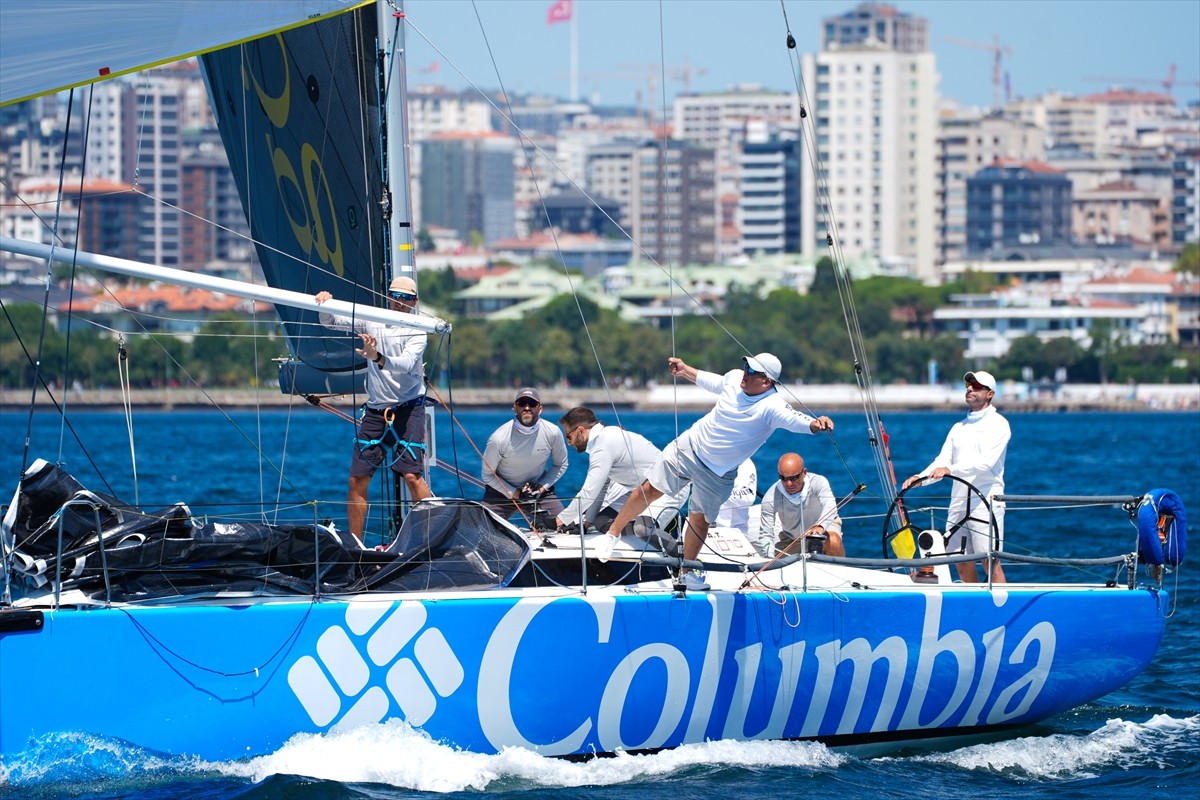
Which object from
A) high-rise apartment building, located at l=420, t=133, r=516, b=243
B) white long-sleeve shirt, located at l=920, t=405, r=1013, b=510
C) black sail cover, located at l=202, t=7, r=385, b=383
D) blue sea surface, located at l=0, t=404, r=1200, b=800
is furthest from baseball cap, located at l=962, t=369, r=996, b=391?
high-rise apartment building, located at l=420, t=133, r=516, b=243

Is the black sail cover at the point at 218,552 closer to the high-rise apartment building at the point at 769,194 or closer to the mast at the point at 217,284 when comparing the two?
the mast at the point at 217,284

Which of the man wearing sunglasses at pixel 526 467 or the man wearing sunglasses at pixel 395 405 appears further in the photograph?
the man wearing sunglasses at pixel 526 467

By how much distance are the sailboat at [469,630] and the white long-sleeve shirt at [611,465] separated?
0.29 metres

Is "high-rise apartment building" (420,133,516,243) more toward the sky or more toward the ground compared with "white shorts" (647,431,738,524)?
more toward the sky

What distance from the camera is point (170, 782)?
6.81 metres

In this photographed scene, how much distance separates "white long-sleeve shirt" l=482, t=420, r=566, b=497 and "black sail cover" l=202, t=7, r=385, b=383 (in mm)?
831

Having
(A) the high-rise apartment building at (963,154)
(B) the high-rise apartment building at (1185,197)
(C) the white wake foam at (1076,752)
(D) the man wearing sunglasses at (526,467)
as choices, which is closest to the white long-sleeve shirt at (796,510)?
(D) the man wearing sunglasses at (526,467)

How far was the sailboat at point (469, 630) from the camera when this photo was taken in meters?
6.81

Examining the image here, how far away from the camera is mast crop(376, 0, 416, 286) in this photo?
27.7 ft

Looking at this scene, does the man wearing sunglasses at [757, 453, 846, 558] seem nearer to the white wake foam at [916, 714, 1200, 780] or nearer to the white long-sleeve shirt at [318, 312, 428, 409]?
the white wake foam at [916, 714, 1200, 780]

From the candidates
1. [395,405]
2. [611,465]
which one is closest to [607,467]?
[611,465]

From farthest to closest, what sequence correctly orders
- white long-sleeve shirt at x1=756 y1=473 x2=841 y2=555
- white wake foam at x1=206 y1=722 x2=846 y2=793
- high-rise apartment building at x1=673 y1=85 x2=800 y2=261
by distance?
high-rise apartment building at x1=673 y1=85 x2=800 y2=261, white long-sleeve shirt at x1=756 y1=473 x2=841 y2=555, white wake foam at x1=206 y1=722 x2=846 y2=793

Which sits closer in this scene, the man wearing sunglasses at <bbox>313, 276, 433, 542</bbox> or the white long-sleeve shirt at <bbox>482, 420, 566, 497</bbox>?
the man wearing sunglasses at <bbox>313, 276, 433, 542</bbox>

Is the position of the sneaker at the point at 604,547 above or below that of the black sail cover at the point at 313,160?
below
